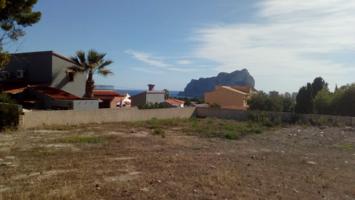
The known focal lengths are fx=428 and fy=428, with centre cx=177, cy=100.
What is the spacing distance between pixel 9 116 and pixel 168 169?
13.8 metres

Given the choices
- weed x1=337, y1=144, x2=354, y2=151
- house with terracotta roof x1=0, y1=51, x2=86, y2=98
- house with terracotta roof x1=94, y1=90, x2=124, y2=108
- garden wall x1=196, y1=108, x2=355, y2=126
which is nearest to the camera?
weed x1=337, y1=144, x2=354, y2=151

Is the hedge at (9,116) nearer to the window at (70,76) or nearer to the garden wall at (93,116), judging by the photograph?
the garden wall at (93,116)

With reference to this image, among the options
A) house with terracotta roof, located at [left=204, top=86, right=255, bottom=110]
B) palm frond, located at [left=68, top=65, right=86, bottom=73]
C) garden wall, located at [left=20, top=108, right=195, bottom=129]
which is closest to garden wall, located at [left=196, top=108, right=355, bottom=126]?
garden wall, located at [left=20, top=108, right=195, bottom=129]

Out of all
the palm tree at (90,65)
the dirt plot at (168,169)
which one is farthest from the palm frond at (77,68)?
the dirt plot at (168,169)

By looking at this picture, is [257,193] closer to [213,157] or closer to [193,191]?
[193,191]

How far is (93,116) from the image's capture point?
29969 millimetres

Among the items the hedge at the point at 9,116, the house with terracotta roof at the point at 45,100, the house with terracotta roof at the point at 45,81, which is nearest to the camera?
the hedge at the point at 9,116

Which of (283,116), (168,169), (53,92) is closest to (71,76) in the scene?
(53,92)

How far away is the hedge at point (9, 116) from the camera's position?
73.3 feet

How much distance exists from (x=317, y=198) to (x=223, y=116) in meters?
31.2

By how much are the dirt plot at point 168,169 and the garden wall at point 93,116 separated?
3.42m

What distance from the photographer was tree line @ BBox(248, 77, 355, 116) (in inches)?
1556

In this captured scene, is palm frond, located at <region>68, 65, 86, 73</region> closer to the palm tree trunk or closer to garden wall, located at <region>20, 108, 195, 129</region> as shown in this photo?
the palm tree trunk

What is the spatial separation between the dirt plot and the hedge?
66.9 inches
